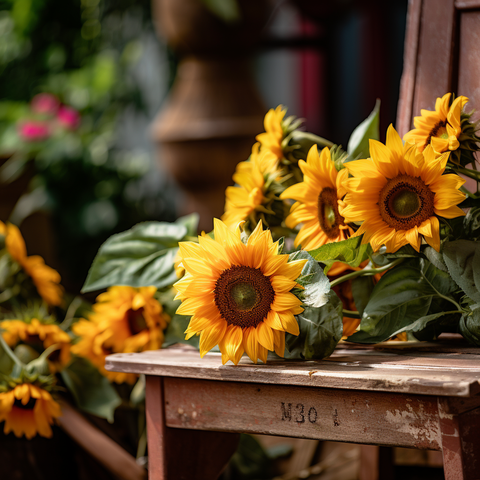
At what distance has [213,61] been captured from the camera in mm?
1839

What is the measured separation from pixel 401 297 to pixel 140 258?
0.32 meters

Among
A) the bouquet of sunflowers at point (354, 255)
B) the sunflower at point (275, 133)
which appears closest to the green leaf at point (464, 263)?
the bouquet of sunflowers at point (354, 255)

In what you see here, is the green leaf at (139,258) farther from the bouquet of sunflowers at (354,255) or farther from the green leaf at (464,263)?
the green leaf at (464,263)

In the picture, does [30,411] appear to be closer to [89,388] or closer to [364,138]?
[89,388]

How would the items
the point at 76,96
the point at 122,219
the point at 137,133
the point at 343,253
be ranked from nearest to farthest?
the point at 343,253
the point at 122,219
the point at 76,96
the point at 137,133

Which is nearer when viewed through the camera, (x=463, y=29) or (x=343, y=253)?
(x=343, y=253)

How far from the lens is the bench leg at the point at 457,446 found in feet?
1.46

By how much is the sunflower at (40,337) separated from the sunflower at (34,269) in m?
0.11

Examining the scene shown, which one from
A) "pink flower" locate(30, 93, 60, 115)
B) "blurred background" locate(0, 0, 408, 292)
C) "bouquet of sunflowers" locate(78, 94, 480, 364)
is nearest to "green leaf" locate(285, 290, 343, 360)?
"bouquet of sunflowers" locate(78, 94, 480, 364)

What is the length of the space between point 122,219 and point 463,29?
154 cm

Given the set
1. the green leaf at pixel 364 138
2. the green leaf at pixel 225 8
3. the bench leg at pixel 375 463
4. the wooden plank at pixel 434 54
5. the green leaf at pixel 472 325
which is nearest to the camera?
the green leaf at pixel 472 325

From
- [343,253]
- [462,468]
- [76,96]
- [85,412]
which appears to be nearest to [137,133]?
[76,96]

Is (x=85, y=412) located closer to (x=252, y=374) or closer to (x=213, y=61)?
(x=252, y=374)

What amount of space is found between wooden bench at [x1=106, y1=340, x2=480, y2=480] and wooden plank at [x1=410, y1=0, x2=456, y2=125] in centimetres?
34
